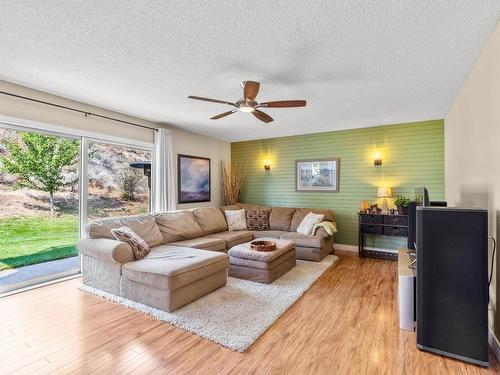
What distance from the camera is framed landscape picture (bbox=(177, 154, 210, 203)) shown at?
5.52 meters

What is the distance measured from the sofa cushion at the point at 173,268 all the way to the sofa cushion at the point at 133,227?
1.75ft

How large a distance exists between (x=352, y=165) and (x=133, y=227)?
417 centimetres

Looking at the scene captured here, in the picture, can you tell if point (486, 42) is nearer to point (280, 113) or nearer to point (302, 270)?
point (280, 113)

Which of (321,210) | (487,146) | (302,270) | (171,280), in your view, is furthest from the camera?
(321,210)

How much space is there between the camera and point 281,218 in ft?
18.4

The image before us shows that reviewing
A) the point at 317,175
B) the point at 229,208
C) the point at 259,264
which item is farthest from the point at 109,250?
the point at 317,175

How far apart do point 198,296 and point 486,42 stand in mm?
3645

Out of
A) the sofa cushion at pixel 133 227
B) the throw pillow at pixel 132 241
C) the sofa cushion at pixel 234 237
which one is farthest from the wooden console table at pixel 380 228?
the throw pillow at pixel 132 241

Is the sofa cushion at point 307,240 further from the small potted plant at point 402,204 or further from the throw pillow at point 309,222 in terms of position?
the small potted plant at point 402,204

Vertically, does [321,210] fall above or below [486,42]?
below

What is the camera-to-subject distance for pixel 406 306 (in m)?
2.46

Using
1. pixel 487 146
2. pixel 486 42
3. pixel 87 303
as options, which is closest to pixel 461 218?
pixel 487 146

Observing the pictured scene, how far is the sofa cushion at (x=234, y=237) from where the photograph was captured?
183 inches

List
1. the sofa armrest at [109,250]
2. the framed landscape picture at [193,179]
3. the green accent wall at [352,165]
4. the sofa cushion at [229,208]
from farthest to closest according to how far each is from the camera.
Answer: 1. the sofa cushion at [229,208]
2. the framed landscape picture at [193,179]
3. the green accent wall at [352,165]
4. the sofa armrest at [109,250]
